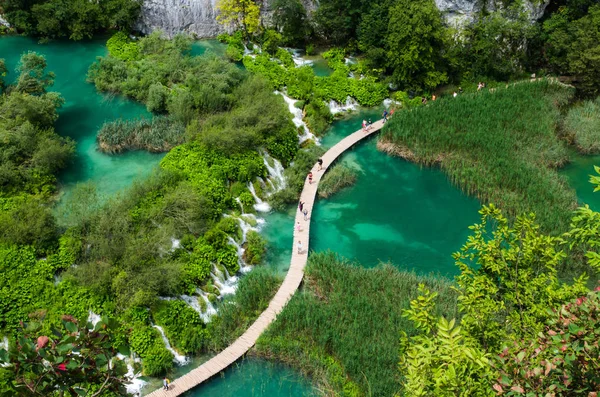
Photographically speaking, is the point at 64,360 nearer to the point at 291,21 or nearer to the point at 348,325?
the point at 348,325

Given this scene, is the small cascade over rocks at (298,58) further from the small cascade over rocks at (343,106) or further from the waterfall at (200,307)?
the waterfall at (200,307)

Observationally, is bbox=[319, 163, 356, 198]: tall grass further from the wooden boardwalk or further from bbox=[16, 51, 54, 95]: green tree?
bbox=[16, 51, 54, 95]: green tree

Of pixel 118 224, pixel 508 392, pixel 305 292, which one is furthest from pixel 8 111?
pixel 508 392

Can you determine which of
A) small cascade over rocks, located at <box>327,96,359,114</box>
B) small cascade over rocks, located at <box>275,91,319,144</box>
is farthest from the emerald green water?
small cascade over rocks, located at <box>327,96,359,114</box>

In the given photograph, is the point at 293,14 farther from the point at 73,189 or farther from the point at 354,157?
the point at 73,189

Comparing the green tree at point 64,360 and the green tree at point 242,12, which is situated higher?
the green tree at point 64,360

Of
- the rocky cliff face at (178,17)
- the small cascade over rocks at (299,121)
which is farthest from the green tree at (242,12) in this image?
the small cascade over rocks at (299,121)
